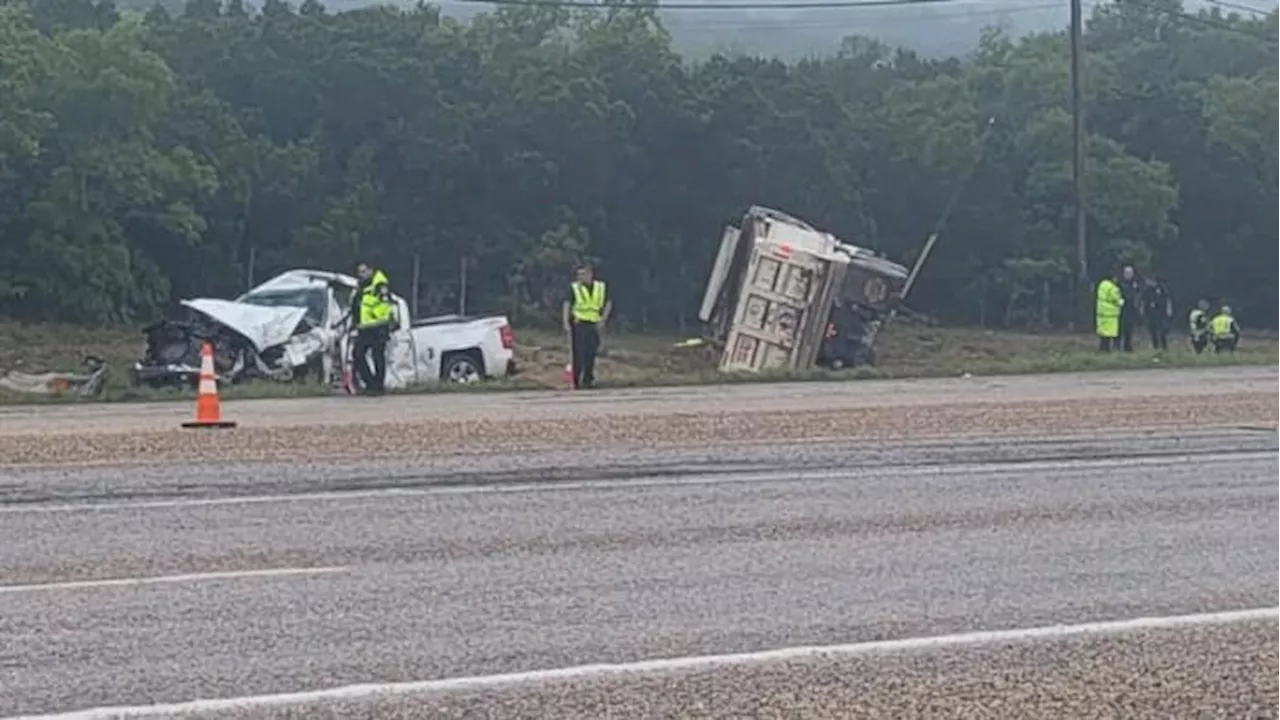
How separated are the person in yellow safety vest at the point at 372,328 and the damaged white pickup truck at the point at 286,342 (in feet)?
3.55

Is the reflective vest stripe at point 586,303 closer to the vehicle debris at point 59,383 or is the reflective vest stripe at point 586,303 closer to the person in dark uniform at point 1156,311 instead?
the vehicle debris at point 59,383

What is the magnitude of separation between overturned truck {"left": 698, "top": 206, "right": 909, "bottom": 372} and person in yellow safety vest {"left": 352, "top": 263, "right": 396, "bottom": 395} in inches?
378

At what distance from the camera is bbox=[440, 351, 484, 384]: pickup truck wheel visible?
3012cm

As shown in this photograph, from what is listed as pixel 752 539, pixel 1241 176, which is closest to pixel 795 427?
pixel 752 539

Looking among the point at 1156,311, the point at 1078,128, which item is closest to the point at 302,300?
the point at 1156,311

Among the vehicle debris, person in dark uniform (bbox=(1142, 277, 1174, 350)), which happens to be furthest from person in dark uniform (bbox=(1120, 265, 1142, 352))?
the vehicle debris

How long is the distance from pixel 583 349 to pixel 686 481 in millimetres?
12098

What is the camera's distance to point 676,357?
131 ft

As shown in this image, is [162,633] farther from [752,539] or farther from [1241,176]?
[1241,176]

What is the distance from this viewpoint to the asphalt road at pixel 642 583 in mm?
6930

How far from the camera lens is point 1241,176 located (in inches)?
2438

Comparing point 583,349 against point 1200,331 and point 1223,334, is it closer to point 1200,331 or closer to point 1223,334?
point 1223,334

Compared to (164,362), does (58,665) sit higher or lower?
higher

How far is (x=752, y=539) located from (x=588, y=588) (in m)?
1.90
